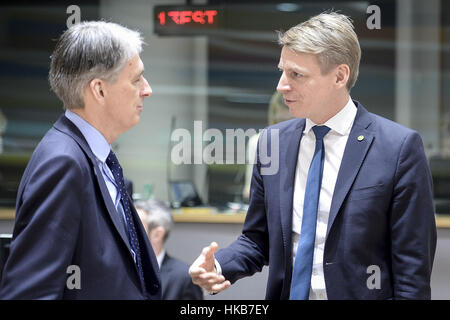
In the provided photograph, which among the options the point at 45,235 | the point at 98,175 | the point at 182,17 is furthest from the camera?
the point at 182,17

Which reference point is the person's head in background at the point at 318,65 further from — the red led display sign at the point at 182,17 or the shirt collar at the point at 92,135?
the red led display sign at the point at 182,17

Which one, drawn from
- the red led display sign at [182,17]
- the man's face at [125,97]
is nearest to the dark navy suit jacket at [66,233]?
the man's face at [125,97]

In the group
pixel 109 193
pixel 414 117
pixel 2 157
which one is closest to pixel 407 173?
pixel 109 193

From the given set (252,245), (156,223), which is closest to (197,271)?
(252,245)

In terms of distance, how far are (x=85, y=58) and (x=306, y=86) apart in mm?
625

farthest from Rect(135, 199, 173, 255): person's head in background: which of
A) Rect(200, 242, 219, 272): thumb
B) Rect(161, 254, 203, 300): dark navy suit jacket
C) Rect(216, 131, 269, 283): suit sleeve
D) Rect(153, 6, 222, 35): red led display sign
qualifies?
Rect(200, 242, 219, 272): thumb

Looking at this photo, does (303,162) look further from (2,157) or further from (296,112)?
(2,157)

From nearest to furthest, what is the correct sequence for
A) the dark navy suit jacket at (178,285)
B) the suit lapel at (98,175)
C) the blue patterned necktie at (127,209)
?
the suit lapel at (98,175), the blue patterned necktie at (127,209), the dark navy suit jacket at (178,285)

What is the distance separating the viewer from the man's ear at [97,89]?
5.33 ft

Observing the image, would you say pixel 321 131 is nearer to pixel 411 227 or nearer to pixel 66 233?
pixel 411 227

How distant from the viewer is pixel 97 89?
64.3 inches

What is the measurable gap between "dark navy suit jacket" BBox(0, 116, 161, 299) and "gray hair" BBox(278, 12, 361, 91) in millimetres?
658

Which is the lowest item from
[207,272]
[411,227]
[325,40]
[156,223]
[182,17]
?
[156,223]
